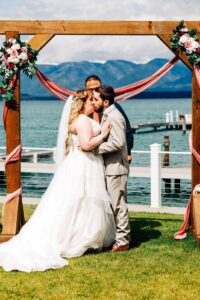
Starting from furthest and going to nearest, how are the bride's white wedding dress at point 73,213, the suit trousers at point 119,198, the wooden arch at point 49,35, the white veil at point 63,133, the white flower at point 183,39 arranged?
1. the wooden arch at point 49,35
2. the white flower at point 183,39
3. the white veil at point 63,133
4. the suit trousers at point 119,198
5. the bride's white wedding dress at point 73,213

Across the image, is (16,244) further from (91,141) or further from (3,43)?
(3,43)

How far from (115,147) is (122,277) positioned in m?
1.61

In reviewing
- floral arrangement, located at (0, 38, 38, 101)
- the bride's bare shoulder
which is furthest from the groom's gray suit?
floral arrangement, located at (0, 38, 38, 101)

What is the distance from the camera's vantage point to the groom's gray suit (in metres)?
8.07

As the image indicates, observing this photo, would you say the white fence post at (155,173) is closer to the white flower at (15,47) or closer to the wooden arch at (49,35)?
the wooden arch at (49,35)

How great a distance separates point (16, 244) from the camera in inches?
306

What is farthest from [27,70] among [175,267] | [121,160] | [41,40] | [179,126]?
[179,126]

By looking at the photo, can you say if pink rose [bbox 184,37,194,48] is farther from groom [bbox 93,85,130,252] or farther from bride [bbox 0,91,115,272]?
bride [bbox 0,91,115,272]

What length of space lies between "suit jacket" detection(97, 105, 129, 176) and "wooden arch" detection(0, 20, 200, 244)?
1.21m

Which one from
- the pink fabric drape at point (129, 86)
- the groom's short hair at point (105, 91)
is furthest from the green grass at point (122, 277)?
the pink fabric drape at point (129, 86)

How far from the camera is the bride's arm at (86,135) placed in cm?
802

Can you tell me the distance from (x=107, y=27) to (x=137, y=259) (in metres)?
2.99

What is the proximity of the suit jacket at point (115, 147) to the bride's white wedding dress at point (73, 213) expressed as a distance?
0.13m

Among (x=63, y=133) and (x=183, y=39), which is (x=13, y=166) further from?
(x=183, y=39)
